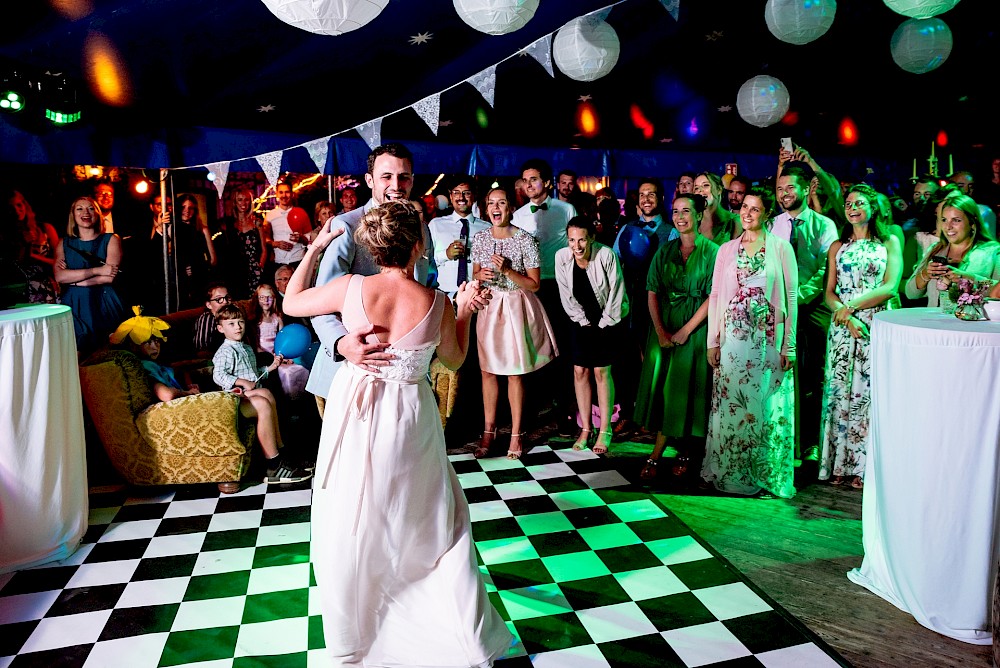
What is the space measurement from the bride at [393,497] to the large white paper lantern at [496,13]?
1.94 meters

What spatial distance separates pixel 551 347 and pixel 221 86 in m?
3.16

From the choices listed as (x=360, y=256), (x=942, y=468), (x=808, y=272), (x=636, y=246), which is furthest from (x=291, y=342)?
(x=942, y=468)

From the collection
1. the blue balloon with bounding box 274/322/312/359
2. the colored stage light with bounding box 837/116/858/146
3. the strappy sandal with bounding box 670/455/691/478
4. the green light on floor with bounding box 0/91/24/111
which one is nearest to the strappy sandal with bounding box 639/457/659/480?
the strappy sandal with bounding box 670/455/691/478

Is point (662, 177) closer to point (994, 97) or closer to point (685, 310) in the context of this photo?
point (685, 310)

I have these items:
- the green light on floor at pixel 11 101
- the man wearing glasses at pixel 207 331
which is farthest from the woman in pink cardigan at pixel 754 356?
the green light on floor at pixel 11 101

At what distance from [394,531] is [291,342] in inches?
103

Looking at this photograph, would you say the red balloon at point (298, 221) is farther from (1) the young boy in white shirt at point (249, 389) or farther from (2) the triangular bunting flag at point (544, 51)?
(2) the triangular bunting flag at point (544, 51)

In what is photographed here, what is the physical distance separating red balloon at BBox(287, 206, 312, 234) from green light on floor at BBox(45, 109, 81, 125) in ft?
6.66

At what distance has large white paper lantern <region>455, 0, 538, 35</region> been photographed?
150 inches

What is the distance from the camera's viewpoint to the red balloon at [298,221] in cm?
681

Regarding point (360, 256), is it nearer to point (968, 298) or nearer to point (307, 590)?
point (307, 590)

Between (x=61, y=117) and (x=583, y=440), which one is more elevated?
(x=61, y=117)

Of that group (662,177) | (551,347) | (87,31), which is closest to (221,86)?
(87,31)

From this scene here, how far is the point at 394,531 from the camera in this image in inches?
94.6
